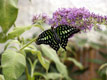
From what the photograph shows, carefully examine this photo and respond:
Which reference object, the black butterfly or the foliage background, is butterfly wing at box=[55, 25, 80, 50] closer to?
the black butterfly

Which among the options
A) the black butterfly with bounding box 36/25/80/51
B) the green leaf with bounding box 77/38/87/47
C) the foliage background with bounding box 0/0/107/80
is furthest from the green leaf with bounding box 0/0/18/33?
the green leaf with bounding box 77/38/87/47

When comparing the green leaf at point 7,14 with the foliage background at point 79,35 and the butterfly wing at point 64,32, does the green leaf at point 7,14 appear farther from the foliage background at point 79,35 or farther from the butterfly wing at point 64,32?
the foliage background at point 79,35

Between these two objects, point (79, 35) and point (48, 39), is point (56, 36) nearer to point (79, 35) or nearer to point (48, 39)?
point (48, 39)

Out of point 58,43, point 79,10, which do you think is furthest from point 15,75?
point 79,10

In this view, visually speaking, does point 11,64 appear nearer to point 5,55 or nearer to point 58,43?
point 5,55

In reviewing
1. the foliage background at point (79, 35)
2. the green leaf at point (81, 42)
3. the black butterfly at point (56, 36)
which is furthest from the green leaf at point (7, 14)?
the green leaf at point (81, 42)
